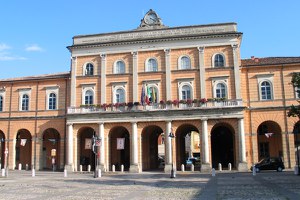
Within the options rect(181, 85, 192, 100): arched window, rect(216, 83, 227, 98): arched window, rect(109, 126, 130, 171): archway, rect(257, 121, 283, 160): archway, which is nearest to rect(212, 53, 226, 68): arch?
rect(216, 83, 227, 98): arched window

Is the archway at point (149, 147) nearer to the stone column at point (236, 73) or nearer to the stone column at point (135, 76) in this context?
the stone column at point (135, 76)

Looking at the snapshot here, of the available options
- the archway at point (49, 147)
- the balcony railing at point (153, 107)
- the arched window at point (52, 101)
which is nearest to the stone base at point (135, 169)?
the balcony railing at point (153, 107)

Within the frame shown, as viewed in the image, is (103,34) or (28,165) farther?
(28,165)

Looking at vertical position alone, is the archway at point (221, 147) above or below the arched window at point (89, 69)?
below

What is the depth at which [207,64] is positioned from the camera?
39.7 metres

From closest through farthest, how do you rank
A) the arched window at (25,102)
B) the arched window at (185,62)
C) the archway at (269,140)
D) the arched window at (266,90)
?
1. the arched window at (266,90)
2. the archway at (269,140)
3. the arched window at (185,62)
4. the arched window at (25,102)

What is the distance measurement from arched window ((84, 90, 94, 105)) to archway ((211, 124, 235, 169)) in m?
14.8

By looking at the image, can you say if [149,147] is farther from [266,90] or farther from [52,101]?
[266,90]

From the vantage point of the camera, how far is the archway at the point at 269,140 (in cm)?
4019

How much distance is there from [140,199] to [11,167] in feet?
106

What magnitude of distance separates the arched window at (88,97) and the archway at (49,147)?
687cm

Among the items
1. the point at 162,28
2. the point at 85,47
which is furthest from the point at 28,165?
the point at 162,28

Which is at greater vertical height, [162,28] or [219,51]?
[162,28]

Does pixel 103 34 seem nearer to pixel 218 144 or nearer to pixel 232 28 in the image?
pixel 232 28
